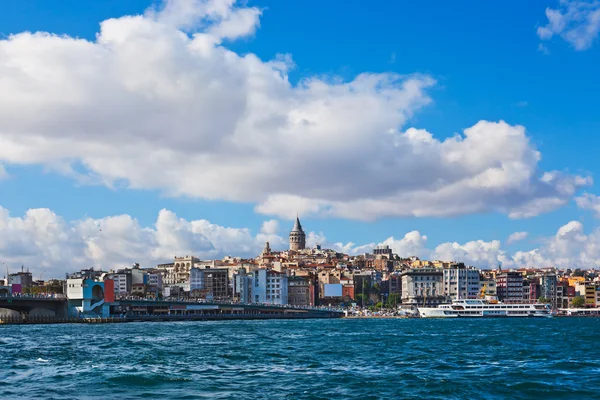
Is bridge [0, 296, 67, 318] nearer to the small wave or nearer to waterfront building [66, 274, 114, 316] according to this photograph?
waterfront building [66, 274, 114, 316]

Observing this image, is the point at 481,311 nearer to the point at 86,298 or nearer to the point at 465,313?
the point at 465,313

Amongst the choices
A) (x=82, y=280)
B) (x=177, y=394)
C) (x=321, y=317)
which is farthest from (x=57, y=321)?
(x=177, y=394)

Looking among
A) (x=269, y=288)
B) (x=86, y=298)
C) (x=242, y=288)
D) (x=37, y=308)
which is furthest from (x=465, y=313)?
(x=37, y=308)

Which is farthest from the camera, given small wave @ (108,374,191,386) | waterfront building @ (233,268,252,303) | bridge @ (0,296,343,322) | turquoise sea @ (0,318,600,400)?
waterfront building @ (233,268,252,303)

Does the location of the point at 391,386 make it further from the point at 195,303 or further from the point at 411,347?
the point at 195,303

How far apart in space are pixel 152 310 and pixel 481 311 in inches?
2513

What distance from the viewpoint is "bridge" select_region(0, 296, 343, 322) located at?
4882 inches

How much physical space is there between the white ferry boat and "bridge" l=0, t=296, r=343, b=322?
19.6m

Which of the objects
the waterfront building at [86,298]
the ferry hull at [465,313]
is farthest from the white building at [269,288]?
the waterfront building at [86,298]

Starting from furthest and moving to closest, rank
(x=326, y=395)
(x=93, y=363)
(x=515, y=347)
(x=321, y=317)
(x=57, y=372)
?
1. (x=321, y=317)
2. (x=515, y=347)
3. (x=93, y=363)
4. (x=57, y=372)
5. (x=326, y=395)

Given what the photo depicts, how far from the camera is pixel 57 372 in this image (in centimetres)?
3869

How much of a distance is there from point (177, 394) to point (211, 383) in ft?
10.8

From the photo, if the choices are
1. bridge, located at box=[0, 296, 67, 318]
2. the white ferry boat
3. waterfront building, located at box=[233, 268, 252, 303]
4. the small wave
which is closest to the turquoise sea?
the small wave

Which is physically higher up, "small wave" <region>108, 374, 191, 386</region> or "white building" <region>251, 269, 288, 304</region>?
"small wave" <region>108, 374, 191, 386</region>
